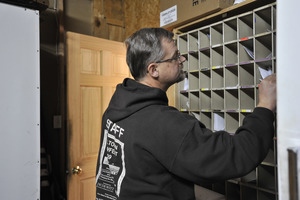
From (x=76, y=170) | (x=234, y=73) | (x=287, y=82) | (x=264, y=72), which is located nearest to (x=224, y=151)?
(x=287, y=82)

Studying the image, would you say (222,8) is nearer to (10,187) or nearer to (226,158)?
(226,158)

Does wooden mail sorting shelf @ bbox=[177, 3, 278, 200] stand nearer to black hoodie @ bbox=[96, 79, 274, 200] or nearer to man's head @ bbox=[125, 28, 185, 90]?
man's head @ bbox=[125, 28, 185, 90]

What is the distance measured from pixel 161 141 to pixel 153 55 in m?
0.45

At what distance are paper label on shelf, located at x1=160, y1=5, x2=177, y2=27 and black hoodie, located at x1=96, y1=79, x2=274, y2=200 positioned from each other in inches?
36.9

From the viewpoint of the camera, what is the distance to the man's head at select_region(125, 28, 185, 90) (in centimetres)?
111

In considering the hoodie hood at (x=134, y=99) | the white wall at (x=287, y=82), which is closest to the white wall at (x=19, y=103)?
the hoodie hood at (x=134, y=99)

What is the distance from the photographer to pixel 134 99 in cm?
98

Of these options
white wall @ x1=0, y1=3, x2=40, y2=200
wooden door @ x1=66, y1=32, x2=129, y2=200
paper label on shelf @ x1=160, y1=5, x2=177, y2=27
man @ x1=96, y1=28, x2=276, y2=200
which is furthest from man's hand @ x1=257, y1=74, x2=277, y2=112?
wooden door @ x1=66, y1=32, x2=129, y2=200

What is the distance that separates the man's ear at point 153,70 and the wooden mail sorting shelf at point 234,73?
25.2 inches

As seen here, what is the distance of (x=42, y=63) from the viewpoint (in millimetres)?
2205

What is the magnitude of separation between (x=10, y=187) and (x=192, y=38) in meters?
1.64

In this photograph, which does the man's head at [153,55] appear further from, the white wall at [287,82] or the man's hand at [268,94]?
the white wall at [287,82]

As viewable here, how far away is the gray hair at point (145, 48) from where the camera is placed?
3.65ft

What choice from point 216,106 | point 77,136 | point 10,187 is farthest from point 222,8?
point 10,187
